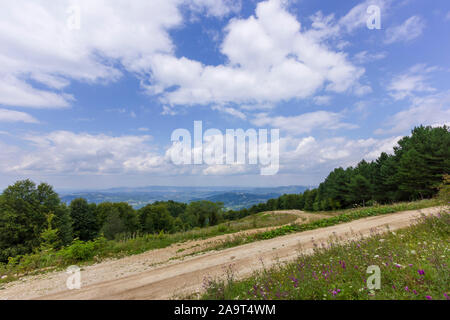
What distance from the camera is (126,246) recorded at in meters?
14.7

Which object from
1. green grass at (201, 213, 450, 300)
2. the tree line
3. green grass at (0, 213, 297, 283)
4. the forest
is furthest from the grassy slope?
the tree line

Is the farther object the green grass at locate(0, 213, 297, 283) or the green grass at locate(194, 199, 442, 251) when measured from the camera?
the green grass at locate(194, 199, 442, 251)

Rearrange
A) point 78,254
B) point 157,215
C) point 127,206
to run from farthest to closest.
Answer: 1. point 157,215
2. point 127,206
3. point 78,254

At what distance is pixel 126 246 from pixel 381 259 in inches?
635

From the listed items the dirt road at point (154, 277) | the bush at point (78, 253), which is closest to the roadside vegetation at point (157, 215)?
the bush at point (78, 253)

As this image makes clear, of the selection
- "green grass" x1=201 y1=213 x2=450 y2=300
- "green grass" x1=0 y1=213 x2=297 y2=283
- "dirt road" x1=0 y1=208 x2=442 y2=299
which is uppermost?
"green grass" x1=201 y1=213 x2=450 y2=300

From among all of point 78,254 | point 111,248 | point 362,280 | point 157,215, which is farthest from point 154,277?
point 157,215

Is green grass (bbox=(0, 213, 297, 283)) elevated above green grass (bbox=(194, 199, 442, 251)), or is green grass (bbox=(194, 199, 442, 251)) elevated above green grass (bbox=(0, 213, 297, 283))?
green grass (bbox=(194, 199, 442, 251))

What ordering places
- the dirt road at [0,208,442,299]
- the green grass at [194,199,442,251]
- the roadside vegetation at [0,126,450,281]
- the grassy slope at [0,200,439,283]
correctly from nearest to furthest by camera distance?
the dirt road at [0,208,442,299]
the grassy slope at [0,200,439,283]
the green grass at [194,199,442,251]
the roadside vegetation at [0,126,450,281]

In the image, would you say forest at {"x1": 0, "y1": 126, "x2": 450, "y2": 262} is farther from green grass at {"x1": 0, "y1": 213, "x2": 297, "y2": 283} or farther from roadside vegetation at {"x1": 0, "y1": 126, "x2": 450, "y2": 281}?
green grass at {"x1": 0, "y1": 213, "x2": 297, "y2": 283}

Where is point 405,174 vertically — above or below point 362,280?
above

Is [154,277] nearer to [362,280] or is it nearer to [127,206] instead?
[362,280]

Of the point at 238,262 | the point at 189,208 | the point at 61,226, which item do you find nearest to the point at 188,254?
the point at 238,262
